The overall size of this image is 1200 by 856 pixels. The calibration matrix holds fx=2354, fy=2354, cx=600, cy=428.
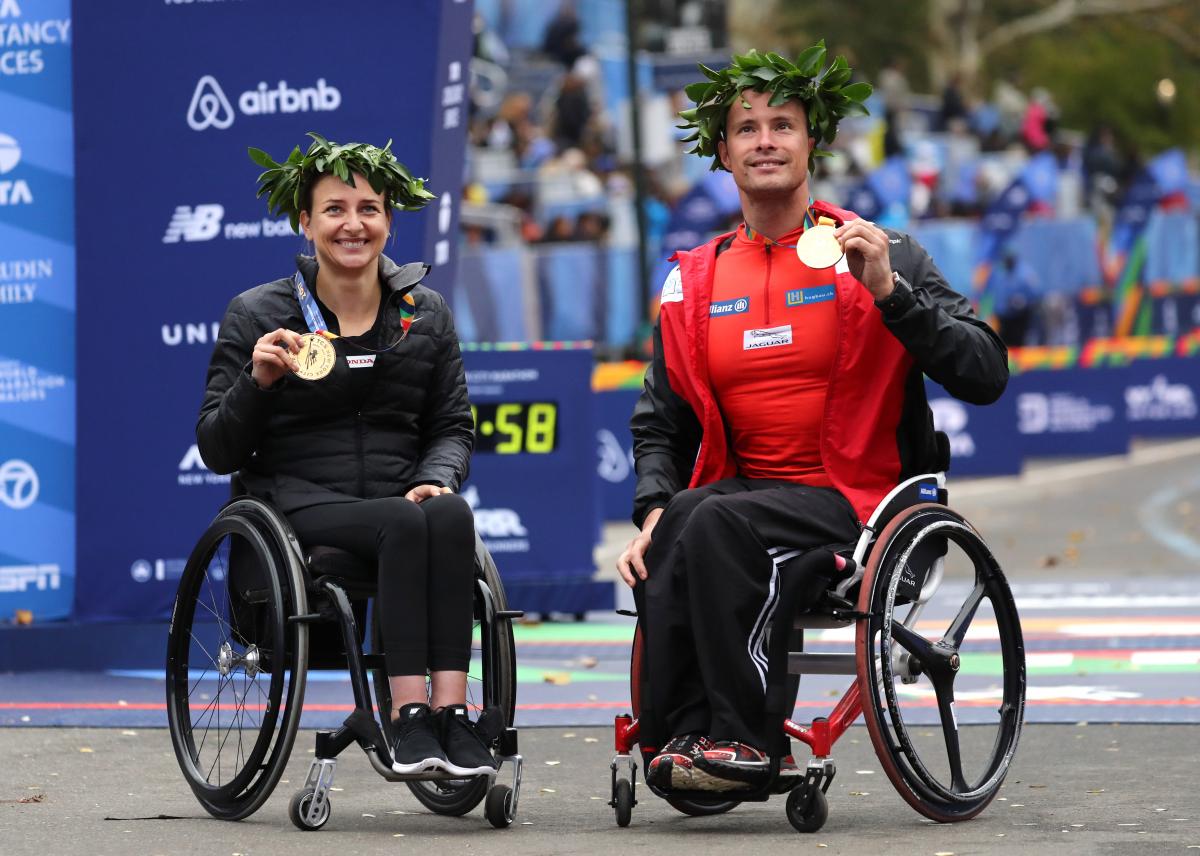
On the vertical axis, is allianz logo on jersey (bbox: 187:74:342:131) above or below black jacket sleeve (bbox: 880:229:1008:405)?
above

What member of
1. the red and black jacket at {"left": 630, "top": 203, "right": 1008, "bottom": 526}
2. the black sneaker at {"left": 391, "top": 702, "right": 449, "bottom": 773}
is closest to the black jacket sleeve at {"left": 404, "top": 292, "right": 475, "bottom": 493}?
the red and black jacket at {"left": 630, "top": 203, "right": 1008, "bottom": 526}

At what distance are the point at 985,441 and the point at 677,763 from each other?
609 inches

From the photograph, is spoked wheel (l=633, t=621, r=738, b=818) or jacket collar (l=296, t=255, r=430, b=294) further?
jacket collar (l=296, t=255, r=430, b=294)

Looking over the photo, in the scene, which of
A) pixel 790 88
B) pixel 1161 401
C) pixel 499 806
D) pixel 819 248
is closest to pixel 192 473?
pixel 499 806

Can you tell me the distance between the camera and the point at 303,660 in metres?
5.37

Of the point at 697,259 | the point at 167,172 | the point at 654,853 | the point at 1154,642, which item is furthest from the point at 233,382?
the point at 1154,642

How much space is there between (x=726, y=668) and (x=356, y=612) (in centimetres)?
97

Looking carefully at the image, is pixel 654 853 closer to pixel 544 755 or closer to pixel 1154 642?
pixel 544 755

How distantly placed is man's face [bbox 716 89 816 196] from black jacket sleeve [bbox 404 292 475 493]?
85 centimetres

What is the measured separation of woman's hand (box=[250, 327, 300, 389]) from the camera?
18.1 ft

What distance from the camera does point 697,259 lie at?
18.8ft

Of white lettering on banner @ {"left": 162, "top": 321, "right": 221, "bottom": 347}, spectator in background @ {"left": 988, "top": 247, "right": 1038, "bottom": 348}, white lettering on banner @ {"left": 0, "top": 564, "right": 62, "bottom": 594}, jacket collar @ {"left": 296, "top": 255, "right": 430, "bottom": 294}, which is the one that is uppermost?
spectator in background @ {"left": 988, "top": 247, "right": 1038, "bottom": 348}

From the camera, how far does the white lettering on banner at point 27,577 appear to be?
9.13m

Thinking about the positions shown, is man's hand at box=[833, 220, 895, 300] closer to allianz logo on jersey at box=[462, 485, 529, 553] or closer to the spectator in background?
allianz logo on jersey at box=[462, 485, 529, 553]
